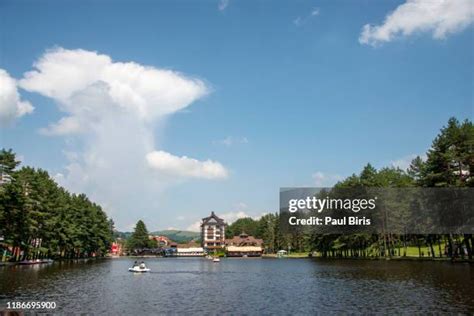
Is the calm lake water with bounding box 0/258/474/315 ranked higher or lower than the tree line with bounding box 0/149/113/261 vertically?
lower

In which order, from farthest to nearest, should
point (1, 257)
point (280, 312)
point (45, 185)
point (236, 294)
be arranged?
point (45, 185) → point (1, 257) → point (236, 294) → point (280, 312)

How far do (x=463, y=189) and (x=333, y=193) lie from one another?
2437 inches

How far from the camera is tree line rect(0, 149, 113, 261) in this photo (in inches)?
3159

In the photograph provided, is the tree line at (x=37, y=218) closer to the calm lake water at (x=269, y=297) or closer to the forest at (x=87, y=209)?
the forest at (x=87, y=209)

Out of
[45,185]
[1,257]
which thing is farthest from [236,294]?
[45,185]

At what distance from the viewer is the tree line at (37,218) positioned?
80250mm

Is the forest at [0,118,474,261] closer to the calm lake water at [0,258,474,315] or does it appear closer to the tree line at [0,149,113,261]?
the tree line at [0,149,113,261]

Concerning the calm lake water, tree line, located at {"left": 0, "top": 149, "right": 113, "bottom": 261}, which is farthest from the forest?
the calm lake water

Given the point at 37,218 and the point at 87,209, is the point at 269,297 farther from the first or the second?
the point at 87,209

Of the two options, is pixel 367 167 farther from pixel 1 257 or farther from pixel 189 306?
pixel 189 306

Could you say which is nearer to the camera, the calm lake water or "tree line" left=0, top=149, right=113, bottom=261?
the calm lake water

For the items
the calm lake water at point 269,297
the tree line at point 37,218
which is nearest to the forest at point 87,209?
the tree line at point 37,218

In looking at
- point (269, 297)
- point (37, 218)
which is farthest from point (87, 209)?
point (269, 297)

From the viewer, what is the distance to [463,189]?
254 ft
